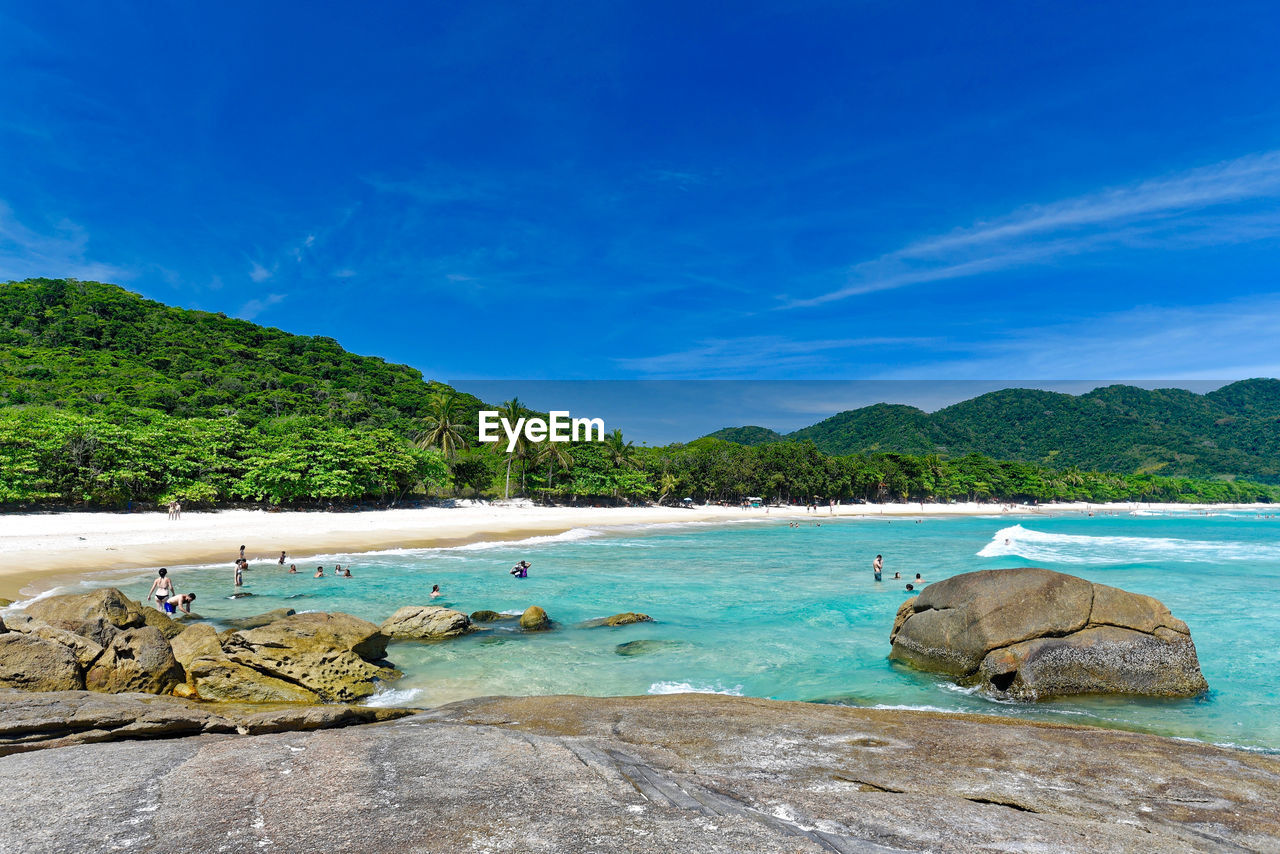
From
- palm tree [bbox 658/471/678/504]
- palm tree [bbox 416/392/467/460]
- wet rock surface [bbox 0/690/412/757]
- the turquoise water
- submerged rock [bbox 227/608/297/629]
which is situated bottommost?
the turquoise water

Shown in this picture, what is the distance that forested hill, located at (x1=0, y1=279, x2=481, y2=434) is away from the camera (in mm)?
58438

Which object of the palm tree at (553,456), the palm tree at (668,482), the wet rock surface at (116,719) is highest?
the palm tree at (553,456)

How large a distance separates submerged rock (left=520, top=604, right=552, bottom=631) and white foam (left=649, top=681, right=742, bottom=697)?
5629 mm

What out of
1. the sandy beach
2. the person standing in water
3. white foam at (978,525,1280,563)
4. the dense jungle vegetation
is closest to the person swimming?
the person standing in water

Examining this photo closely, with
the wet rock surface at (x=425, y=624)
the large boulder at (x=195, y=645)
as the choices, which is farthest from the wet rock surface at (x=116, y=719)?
the wet rock surface at (x=425, y=624)

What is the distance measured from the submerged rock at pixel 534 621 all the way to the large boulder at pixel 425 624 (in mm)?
1718

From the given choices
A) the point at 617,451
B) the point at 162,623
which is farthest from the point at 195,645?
the point at 617,451

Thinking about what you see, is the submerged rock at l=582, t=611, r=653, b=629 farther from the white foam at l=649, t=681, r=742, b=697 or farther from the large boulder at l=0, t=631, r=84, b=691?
the large boulder at l=0, t=631, r=84, b=691

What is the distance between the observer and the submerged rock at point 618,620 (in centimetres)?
1845

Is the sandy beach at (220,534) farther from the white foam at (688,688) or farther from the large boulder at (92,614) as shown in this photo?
the white foam at (688,688)

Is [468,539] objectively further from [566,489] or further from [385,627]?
[566,489]

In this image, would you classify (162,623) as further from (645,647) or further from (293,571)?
(293,571)

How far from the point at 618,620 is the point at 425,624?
563 centimetres

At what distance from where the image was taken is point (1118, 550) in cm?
4306
